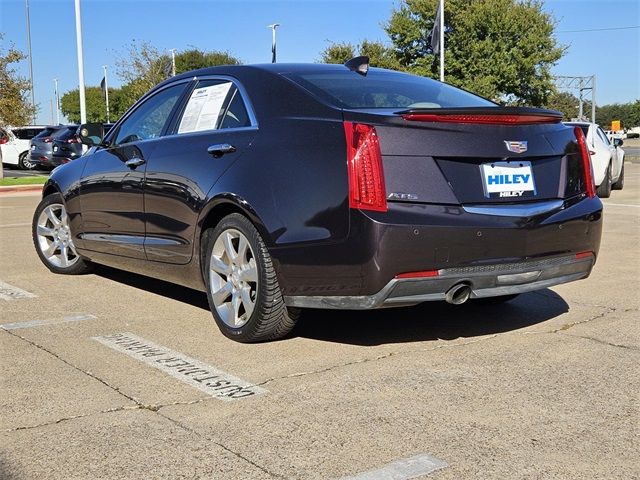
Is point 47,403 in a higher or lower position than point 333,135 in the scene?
lower

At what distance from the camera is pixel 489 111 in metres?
4.21

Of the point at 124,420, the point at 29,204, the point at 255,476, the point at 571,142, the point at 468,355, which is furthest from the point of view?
the point at 29,204

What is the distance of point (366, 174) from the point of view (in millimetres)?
3930

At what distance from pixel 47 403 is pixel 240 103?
7.01 ft

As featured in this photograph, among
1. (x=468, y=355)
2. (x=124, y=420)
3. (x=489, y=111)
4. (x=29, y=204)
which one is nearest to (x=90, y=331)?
(x=124, y=420)

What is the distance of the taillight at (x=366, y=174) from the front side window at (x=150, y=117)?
202 cm

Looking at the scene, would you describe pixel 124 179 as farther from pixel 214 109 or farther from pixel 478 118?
pixel 478 118

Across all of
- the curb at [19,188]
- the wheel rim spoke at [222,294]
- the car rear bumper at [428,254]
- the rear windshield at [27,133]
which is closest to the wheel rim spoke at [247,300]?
the wheel rim spoke at [222,294]

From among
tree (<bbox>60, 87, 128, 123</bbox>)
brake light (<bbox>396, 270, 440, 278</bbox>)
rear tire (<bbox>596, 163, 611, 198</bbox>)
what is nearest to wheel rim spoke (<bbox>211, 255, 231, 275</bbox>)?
brake light (<bbox>396, 270, 440, 278</bbox>)

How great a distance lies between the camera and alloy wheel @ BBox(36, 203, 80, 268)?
22.7 feet

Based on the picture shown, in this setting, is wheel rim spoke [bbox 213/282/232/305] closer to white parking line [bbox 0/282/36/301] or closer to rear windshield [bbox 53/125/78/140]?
white parking line [bbox 0/282/36/301]

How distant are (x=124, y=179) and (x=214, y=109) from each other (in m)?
1.00

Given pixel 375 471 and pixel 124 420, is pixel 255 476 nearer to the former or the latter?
pixel 375 471

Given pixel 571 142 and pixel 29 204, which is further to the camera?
pixel 29 204
